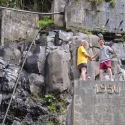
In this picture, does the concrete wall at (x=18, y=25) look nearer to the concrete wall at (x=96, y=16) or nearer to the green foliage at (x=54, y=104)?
the concrete wall at (x=96, y=16)

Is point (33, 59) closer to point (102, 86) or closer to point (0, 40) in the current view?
point (0, 40)

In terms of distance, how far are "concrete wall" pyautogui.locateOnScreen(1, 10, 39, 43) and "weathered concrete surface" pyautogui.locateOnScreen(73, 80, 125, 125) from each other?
24.2ft

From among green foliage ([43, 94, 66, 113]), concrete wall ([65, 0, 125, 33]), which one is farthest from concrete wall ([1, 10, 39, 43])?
green foliage ([43, 94, 66, 113])

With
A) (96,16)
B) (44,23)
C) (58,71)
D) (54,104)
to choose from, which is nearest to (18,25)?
(44,23)

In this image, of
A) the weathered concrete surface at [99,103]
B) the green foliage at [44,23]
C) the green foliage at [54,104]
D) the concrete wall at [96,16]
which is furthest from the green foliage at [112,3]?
the weathered concrete surface at [99,103]

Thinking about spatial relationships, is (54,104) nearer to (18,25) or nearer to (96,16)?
(18,25)

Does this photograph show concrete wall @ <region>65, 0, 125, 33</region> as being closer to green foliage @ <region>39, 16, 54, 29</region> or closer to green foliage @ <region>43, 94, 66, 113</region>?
green foliage @ <region>39, 16, 54, 29</region>

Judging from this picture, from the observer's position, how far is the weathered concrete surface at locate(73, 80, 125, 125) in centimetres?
1002

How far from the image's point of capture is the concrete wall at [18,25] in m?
17.1

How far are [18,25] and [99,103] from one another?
27.2 ft

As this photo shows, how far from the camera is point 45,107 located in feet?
43.7

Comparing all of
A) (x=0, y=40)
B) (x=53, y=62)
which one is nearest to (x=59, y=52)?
(x=53, y=62)

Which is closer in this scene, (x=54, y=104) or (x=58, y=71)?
(x=54, y=104)

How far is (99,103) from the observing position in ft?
33.2
